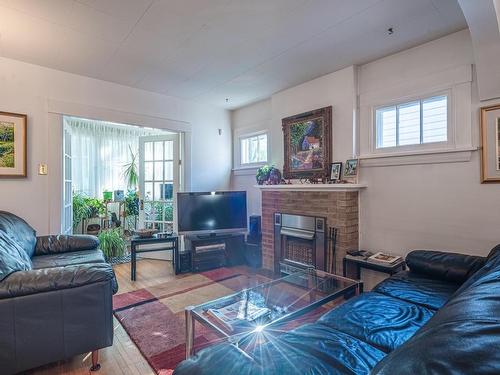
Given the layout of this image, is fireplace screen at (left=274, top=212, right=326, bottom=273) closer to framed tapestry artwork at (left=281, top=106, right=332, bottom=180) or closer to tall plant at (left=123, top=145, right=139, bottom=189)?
framed tapestry artwork at (left=281, top=106, right=332, bottom=180)

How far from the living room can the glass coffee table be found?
0.02 meters

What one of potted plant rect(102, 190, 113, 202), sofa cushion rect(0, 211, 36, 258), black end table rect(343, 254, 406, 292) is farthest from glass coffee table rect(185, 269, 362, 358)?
potted plant rect(102, 190, 113, 202)

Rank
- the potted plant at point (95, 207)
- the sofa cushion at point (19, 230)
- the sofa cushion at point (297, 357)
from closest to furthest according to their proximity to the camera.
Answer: the sofa cushion at point (297, 357) < the sofa cushion at point (19, 230) < the potted plant at point (95, 207)

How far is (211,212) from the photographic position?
12.8ft

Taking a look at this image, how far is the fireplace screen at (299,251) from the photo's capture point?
3258mm

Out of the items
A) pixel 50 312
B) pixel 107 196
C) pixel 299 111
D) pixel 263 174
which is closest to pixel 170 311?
pixel 50 312

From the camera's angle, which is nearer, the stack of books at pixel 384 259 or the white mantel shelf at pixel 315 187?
the stack of books at pixel 384 259

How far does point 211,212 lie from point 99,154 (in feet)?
11.0

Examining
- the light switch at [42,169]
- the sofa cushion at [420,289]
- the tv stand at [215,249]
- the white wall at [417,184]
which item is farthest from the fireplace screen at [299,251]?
the light switch at [42,169]

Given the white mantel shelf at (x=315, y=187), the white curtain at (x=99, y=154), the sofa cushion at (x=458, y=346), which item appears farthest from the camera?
the white curtain at (x=99, y=154)

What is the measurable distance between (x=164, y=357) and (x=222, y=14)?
251cm

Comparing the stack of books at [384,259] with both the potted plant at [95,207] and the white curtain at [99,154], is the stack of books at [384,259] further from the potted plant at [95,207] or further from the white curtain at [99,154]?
the potted plant at [95,207]

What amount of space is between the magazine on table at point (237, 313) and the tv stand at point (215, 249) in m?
1.90

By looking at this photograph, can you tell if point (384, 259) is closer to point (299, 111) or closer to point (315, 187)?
point (315, 187)
